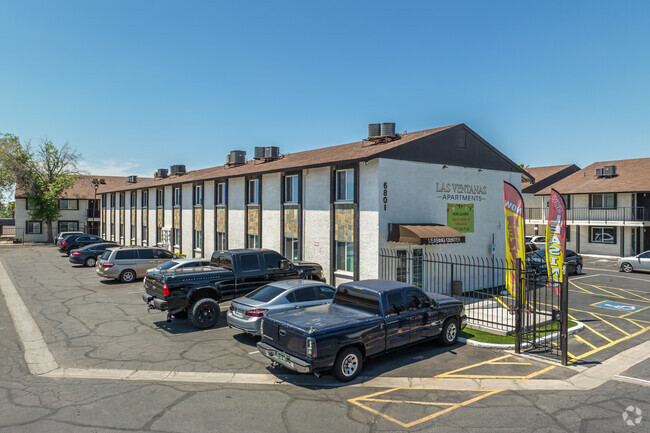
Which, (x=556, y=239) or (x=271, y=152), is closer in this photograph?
(x=556, y=239)

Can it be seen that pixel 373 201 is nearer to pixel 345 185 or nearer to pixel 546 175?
pixel 345 185

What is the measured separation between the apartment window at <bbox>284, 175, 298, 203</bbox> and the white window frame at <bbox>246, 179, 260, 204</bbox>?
2.65 m

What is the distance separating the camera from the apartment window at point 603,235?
112 feet

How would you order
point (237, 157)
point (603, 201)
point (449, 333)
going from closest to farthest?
point (449, 333) → point (237, 157) → point (603, 201)

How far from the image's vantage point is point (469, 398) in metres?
7.55

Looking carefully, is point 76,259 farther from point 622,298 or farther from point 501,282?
point 622,298

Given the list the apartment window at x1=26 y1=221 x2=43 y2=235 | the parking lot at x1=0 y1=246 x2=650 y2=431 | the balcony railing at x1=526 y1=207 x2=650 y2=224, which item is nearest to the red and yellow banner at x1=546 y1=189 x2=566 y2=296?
the parking lot at x1=0 y1=246 x2=650 y2=431

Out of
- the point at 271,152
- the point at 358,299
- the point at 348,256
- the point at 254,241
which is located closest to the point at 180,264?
the point at 348,256

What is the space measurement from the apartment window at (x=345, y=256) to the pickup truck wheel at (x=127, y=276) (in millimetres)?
11035

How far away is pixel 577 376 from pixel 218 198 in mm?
21970

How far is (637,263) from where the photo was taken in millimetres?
25516

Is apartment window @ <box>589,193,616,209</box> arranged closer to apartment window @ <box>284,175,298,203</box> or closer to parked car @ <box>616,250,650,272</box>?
parked car @ <box>616,250,650,272</box>

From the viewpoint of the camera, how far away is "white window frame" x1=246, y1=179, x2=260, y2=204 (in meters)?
22.7

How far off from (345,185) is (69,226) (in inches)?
2024
